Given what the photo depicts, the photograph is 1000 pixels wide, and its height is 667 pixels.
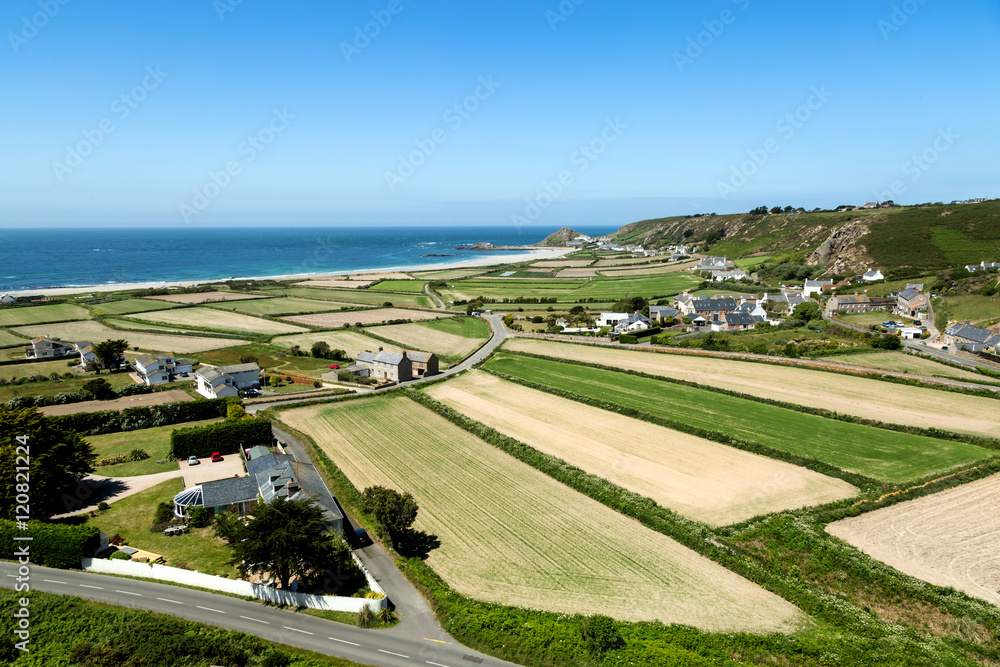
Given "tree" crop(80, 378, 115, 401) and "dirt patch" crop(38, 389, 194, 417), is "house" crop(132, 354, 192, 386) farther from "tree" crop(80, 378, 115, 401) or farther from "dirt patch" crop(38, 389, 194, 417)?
"tree" crop(80, 378, 115, 401)

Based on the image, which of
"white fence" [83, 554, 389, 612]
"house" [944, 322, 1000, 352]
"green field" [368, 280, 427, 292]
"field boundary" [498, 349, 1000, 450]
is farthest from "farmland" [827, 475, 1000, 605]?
"green field" [368, 280, 427, 292]

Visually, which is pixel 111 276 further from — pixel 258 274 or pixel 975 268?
pixel 975 268

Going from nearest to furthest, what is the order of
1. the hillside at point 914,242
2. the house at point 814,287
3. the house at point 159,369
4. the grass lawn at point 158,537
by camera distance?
the grass lawn at point 158,537
the house at point 159,369
the house at point 814,287
the hillside at point 914,242

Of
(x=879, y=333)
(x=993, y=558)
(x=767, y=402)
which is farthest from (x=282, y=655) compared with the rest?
(x=879, y=333)

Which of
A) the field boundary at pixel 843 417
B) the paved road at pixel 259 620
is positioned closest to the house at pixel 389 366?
the field boundary at pixel 843 417

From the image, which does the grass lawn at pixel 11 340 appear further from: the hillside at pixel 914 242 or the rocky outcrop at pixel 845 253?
the hillside at pixel 914 242
